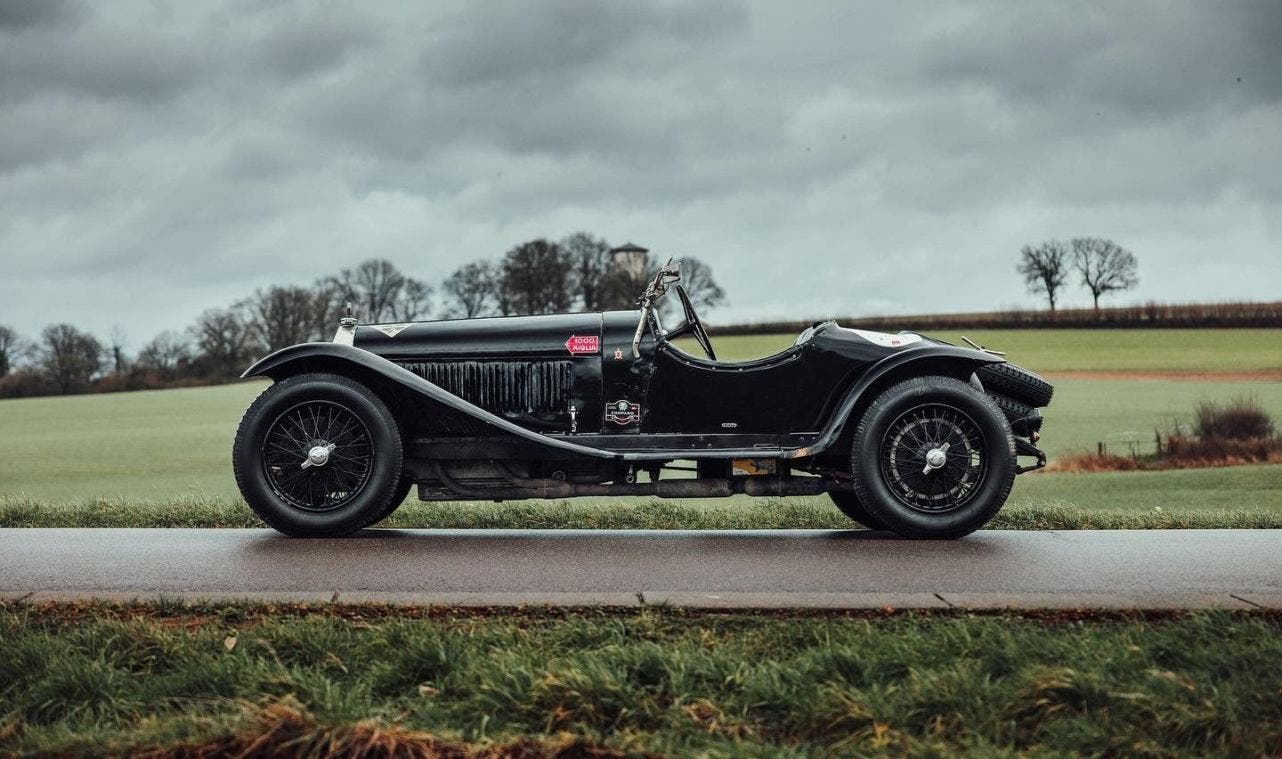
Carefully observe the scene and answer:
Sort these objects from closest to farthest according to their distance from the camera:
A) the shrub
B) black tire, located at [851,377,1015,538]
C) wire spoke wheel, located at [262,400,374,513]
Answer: black tire, located at [851,377,1015,538], wire spoke wheel, located at [262,400,374,513], the shrub

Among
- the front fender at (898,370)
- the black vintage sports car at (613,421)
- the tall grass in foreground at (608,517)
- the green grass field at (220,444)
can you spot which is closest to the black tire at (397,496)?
the black vintage sports car at (613,421)

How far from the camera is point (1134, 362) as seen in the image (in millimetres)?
38344

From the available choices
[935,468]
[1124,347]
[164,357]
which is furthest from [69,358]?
[935,468]

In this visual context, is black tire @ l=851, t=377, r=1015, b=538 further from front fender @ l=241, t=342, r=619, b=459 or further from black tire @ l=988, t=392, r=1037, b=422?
front fender @ l=241, t=342, r=619, b=459

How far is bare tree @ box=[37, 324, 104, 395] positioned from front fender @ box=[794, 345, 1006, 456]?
50.7 meters

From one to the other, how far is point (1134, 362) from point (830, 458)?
117 ft

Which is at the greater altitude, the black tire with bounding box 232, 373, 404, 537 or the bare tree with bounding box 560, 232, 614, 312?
the bare tree with bounding box 560, 232, 614, 312

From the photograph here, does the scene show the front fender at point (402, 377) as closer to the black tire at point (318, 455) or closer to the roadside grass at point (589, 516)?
the black tire at point (318, 455)

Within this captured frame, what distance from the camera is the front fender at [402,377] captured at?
6066 millimetres

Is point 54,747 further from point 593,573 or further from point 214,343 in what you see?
point 214,343

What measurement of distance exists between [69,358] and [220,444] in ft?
103

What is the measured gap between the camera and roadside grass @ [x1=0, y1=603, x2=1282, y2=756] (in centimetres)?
284

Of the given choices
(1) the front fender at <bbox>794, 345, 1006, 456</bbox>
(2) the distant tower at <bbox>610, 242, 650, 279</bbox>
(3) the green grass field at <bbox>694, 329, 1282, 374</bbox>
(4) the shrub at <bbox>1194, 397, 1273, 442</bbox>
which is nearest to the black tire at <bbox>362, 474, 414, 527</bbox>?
(1) the front fender at <bbox>794, 345, 1006, 456</bbox>

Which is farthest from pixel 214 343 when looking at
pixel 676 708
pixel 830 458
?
pixel 676 708
